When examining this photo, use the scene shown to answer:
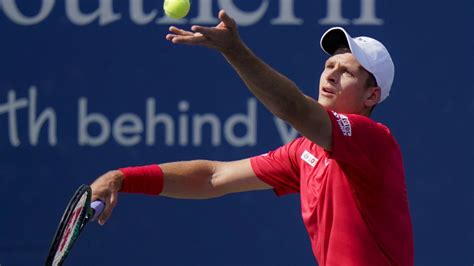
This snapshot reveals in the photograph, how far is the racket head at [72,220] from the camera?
354 centimetres

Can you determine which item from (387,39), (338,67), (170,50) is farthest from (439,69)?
(338,67)

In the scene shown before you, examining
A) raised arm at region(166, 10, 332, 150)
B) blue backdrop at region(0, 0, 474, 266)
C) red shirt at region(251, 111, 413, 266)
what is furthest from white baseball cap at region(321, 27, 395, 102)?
blue backdrop at region(0, 0, 474, 266)

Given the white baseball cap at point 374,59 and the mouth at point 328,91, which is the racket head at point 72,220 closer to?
the mouth at point 328,91

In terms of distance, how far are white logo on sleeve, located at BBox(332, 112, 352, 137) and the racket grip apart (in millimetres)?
826

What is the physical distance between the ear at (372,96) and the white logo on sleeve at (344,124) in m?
0.39

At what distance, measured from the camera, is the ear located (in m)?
3.89

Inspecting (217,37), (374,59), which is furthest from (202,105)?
(217,37)

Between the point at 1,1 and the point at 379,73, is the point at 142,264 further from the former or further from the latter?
the point at 379,73

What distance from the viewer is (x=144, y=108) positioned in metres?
5.39

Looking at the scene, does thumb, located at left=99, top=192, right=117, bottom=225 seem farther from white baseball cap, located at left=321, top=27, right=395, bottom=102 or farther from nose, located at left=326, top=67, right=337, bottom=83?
white baseball cap, located at left=321, top=27, right=395, bottom=102

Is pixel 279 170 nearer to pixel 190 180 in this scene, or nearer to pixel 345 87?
pixel 190 180

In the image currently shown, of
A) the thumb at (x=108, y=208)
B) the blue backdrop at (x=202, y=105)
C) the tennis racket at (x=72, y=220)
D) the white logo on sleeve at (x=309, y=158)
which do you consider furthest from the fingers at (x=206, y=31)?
the blue backdrop at (x=202, y=105)

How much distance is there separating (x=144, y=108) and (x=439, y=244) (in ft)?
4.98

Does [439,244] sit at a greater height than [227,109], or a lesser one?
lesser
